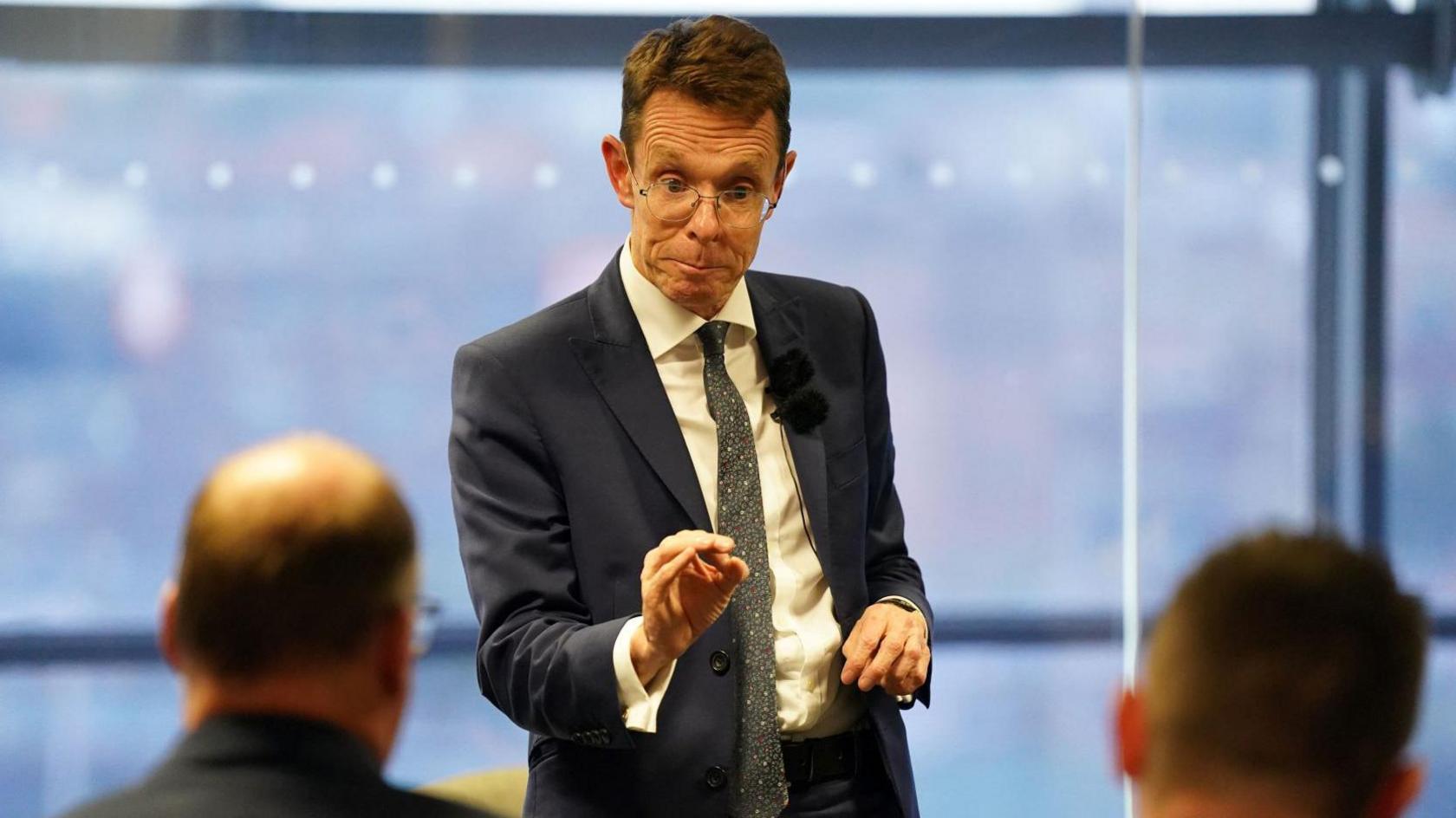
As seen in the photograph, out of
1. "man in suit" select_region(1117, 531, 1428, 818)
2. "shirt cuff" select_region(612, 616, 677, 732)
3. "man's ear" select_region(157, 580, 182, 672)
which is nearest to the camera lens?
"man in suit" select_region(1117, 531, 1428, 818)

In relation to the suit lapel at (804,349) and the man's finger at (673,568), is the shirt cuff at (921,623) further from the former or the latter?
the man's finger at (673,568)

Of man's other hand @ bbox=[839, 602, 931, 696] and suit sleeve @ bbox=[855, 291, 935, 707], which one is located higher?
suit sleeve @ bbox=[855, 291, 935, 707]

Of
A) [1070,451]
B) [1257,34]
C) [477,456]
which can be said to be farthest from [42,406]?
[1257,34]

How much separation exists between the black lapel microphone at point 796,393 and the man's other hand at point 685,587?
42 centimetres

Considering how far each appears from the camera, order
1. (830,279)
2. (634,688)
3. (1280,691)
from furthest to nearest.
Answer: (830,279) < (634,688) < (1280,691)

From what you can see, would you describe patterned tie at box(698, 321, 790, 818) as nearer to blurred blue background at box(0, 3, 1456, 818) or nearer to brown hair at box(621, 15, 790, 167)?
brown hair at box(621, 15, 790, 167)

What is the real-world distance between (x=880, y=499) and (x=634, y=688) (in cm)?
59

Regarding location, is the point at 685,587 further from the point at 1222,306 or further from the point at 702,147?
the point at 1222,306

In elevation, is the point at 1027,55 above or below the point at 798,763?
above

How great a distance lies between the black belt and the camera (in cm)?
203

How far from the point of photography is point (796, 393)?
2.15 metres

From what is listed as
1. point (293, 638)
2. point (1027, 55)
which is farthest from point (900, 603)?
point (1027, 55)

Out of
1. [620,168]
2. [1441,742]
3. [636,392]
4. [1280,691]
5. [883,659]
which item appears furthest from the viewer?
[1441,742]

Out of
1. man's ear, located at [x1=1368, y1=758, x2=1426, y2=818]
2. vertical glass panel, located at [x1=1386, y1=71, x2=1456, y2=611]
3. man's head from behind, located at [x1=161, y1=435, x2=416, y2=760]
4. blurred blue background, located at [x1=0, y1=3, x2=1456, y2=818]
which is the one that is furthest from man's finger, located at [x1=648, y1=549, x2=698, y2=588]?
vertical glass panel, located at [x1=1386, y1=71, x2=1456, y2=611]
